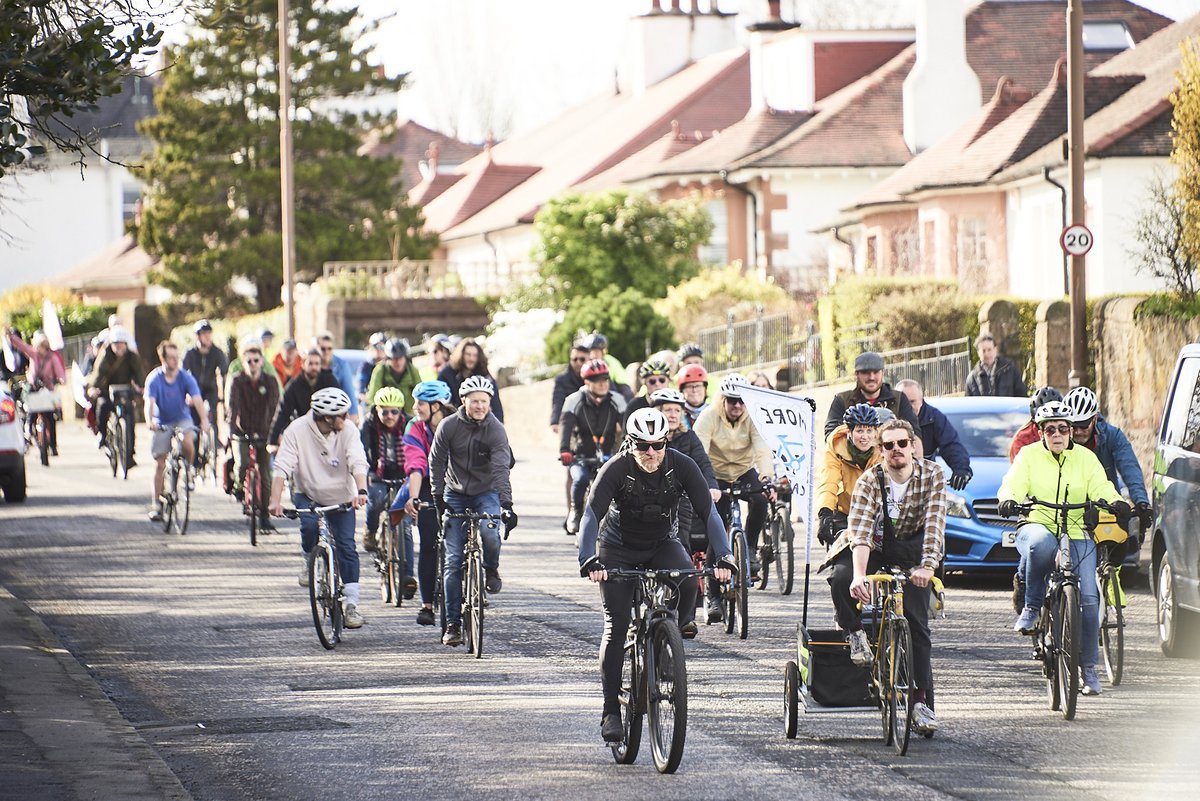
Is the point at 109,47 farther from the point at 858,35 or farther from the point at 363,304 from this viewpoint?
the point at 858,35

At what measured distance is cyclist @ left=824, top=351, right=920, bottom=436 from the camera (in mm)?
13945

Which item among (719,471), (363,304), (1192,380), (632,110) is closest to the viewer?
(1192,380)

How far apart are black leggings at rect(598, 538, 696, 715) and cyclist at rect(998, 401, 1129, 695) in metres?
2.43

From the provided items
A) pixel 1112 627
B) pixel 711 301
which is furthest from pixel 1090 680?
pixel 711 301

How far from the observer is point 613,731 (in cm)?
1005

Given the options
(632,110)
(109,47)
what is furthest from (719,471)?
(632,110)

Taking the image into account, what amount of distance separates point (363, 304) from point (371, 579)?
28059mm

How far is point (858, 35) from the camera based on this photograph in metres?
55.4

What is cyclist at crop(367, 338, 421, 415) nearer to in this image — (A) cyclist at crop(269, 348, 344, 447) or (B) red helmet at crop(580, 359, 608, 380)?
(A) cyclist at crop(269, 348, 344, 447)

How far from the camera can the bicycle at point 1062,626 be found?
1122 cm

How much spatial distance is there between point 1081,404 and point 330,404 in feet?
16.7

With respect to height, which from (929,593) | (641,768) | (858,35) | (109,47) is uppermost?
(858,35)

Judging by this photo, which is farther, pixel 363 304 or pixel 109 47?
pixel 363 304

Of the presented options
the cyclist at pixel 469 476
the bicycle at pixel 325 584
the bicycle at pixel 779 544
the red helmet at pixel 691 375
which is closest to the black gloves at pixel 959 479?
the bicycle at pixel 779 544
